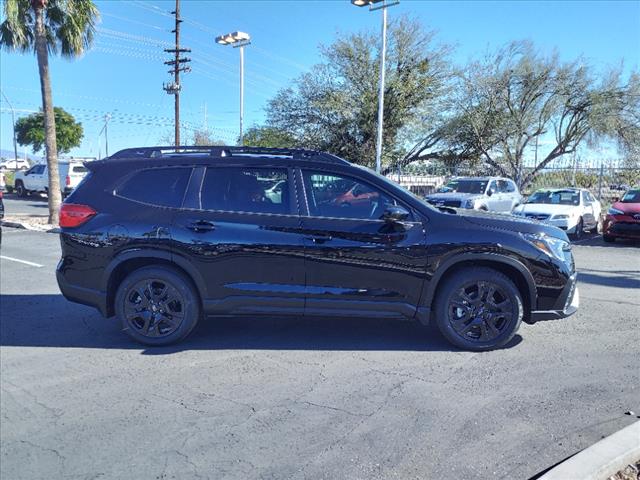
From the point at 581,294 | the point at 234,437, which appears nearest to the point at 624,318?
the point at 581,294

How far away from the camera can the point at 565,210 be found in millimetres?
13531

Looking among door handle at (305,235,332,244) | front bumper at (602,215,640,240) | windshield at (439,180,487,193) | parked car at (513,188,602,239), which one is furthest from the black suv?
windshield at (439,180,487,193)

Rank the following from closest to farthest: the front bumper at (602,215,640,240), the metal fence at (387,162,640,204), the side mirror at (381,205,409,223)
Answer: the side mirror at (381,205,409,223)
the front bumper at (602,215,640,240)
the metal fence at (387,162,640,204)

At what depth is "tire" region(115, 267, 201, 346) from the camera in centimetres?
486

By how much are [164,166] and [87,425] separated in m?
2.52

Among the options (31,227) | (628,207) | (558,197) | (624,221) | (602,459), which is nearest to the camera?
(602,459)

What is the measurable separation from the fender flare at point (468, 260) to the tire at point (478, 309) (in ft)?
0.36

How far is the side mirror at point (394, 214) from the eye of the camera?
460 cm

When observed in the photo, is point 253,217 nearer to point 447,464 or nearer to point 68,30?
point 447,464

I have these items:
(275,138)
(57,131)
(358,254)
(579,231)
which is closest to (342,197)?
(358,254)

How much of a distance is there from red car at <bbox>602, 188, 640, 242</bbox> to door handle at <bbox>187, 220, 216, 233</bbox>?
11.9 m

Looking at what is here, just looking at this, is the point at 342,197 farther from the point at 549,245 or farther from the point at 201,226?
the point at 549,245

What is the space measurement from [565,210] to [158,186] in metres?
11.9

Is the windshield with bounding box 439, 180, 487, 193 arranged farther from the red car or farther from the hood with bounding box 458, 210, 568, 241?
the hood with bounding box 458, 210, 568, 241
